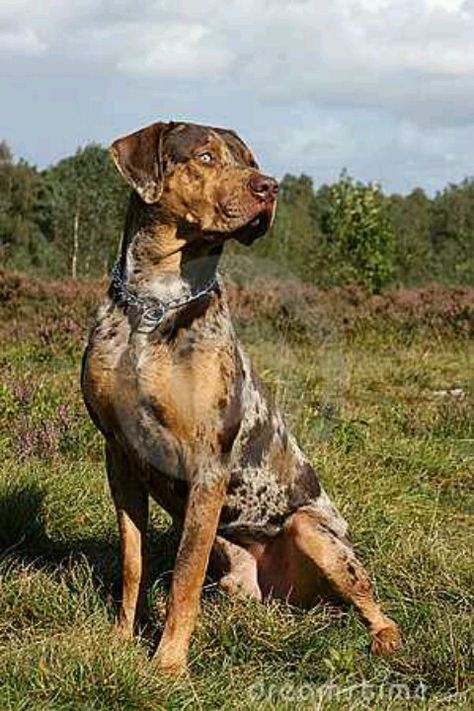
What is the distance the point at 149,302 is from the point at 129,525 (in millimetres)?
1042

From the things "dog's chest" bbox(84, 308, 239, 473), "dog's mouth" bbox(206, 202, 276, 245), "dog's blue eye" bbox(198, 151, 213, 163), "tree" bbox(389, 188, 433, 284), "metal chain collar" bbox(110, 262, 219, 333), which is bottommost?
"tree" bbox(389, 188, 433, 284)

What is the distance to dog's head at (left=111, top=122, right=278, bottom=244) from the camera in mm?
5094

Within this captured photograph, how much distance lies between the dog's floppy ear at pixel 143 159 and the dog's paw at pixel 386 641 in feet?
7.04

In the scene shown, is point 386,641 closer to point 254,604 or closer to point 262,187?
point 254,604

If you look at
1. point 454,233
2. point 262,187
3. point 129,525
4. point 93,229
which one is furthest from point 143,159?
point 454,233

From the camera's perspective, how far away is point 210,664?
5055mm

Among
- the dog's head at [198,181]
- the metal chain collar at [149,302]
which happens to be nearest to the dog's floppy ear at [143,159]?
the dog's head at [198,181]

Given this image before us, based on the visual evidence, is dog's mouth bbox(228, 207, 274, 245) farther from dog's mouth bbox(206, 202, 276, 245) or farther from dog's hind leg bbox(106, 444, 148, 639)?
dog's hind leg bbox(106, 444, 148, 639)

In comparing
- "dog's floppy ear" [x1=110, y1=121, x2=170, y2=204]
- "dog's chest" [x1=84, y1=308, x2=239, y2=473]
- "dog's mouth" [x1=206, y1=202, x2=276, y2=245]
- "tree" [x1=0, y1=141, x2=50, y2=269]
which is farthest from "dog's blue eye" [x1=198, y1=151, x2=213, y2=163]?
"tree" [x1=0, y1=141, x2=50, y2=269]

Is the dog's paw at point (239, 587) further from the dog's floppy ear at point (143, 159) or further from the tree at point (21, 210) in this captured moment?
the tree at point (21, 210)

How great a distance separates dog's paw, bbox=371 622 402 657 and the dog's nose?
6.48 feet

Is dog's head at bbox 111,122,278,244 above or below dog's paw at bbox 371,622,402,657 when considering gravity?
above

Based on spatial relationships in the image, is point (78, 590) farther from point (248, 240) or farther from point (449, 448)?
point (449, 448)

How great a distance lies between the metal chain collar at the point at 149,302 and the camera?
5090 millimetres
